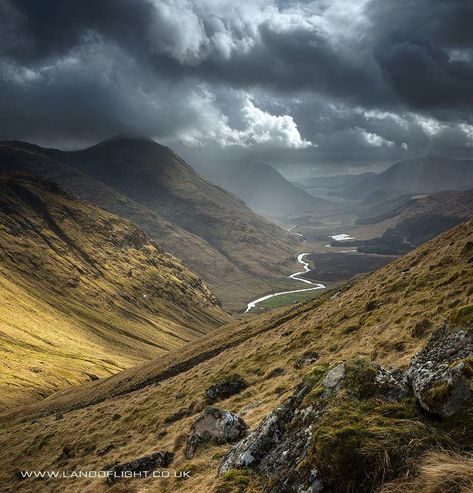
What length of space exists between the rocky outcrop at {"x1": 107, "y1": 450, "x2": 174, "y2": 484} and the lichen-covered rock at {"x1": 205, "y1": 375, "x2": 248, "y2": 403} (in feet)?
32.0

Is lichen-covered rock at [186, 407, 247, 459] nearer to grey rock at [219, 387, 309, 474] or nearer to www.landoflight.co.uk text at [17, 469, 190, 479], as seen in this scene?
www.landoflight.co.uk text at [17, 469, 190, 479]

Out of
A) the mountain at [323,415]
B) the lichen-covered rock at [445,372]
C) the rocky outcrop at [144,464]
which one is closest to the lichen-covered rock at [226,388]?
the mountain at [323,415]

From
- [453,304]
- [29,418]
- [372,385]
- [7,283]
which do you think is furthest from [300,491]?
[7,283]

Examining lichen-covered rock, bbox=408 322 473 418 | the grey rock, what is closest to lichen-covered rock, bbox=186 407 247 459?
the grey rock

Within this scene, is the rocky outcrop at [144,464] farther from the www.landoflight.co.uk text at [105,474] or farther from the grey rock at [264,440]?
the grey rock at [264,440]

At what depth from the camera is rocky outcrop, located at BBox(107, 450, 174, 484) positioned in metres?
20.3

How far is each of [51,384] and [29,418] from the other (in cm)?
4345

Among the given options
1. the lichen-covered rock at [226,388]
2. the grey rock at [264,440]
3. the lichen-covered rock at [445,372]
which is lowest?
the lichen-covered rock at [226,388]

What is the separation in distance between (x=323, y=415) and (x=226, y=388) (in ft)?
70.7

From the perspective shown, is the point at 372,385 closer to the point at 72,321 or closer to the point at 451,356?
the point at 451,356

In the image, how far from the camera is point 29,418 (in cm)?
Result: 7062

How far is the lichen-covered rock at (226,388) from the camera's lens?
101 ft

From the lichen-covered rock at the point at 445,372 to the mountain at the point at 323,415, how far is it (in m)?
0.04

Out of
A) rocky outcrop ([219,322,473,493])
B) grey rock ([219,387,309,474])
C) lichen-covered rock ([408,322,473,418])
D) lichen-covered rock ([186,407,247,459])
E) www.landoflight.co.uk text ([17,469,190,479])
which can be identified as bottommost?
www.landoflight.co.uk text ([17,469,190,479])
